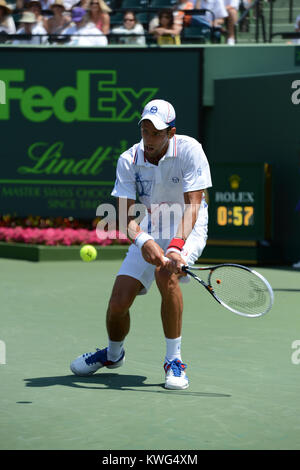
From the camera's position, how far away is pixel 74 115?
15094 millimetres

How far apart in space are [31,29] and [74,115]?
164cm

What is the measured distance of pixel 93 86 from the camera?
49.3 feet

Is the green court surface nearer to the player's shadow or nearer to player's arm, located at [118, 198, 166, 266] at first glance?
the player's shadow

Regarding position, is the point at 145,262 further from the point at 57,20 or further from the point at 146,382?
the point at 57,20

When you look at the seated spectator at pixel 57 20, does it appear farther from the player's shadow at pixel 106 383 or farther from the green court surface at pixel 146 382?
the player's shadow at pixel 106 383

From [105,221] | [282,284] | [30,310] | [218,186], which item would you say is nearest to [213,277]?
[30,310]

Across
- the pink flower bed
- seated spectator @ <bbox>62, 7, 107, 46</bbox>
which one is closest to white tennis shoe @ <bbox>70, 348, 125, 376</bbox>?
the pink flower bed

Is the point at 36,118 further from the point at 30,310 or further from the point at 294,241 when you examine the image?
the point at 30,310

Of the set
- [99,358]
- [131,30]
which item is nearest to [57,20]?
[131,30]

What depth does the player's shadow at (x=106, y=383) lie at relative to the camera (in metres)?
5.64

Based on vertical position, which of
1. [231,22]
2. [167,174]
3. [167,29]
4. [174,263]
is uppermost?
[231,22]

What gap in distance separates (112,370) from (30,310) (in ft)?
8.86


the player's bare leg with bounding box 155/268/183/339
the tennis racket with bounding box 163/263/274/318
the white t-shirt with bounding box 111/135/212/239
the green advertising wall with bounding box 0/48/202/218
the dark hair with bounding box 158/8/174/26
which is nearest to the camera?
the tennis racket with bounding box 163/263/274/318

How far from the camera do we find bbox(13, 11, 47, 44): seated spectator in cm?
1537
